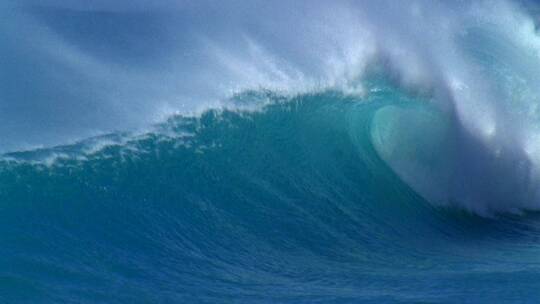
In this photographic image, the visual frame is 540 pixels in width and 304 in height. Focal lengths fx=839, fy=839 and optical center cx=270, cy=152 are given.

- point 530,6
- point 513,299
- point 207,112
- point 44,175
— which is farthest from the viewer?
point 530,6

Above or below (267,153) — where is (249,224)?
below

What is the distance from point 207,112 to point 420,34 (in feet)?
16.1

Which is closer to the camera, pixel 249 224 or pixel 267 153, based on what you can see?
pixel 249 224

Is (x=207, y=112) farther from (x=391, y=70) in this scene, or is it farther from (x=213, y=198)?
(x=391, y=70)

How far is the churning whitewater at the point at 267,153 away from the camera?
9492 mm

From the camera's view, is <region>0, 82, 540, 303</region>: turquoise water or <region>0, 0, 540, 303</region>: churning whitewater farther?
<region>0, 0, 540, 303</region>: churning whitewater

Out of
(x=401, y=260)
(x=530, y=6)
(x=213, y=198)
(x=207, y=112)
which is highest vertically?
(x=530, y=6)

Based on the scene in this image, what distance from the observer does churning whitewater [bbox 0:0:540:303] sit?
31.1 feet

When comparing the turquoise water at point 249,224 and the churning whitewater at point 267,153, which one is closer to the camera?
the turquoise water at point 249,224

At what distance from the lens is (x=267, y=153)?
1284cm

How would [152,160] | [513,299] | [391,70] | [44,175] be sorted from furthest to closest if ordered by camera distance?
[391,70], [152,160], [44,175], [513,299]

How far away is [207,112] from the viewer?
12.4 metres

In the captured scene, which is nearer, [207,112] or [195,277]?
[195,277]

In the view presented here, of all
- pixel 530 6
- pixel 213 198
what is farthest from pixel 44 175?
pixel 530 6
